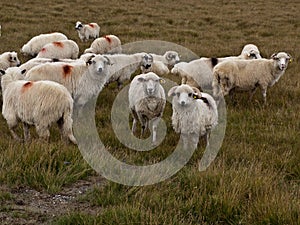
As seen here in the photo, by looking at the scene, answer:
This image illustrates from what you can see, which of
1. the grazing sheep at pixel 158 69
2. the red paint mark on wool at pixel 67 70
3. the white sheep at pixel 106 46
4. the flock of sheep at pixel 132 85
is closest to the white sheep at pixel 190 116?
the flock of sheep at pixel 132 85

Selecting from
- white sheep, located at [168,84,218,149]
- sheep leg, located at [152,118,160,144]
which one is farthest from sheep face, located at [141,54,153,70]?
white sheep, located at [168,84,218,149]

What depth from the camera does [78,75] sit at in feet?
25.0

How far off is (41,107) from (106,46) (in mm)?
7746

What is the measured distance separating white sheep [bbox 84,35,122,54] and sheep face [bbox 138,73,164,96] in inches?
241

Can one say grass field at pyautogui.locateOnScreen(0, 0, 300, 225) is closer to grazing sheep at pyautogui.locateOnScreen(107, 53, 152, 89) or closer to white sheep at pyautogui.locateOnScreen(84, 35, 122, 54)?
grazing sheep at pyautogui.locateOnScreen(107, 53, 152, 89)

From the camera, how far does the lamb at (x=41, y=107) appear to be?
5.40m

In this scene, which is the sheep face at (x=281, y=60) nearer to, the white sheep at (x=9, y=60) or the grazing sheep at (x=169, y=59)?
the grazing sheep at (x=169, y=59)

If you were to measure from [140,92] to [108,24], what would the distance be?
41.9 ft

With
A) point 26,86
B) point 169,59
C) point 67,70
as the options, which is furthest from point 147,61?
point 26,86

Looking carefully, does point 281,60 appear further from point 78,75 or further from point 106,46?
point 106,46

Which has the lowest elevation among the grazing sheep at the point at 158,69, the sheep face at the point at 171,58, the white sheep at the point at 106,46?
the grazing sheep at the point at 158,69

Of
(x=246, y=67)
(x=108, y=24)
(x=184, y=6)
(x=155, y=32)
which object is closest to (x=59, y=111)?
(x=246, y=67)

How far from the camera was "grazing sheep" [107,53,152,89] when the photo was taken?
31.7 feet

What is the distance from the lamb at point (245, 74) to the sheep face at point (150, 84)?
2.10 m
